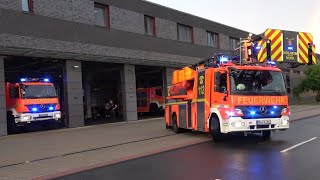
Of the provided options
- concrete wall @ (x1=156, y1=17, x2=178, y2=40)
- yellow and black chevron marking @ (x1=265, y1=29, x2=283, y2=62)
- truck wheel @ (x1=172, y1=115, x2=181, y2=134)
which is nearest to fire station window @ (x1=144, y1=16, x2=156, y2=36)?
concrete wall @ (x1=156, y1=17, x2=178, y2=40)

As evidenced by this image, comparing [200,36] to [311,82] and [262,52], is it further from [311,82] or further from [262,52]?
[262,52]

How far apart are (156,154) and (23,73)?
24.1 metres

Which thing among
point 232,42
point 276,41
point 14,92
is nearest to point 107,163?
point 276,41

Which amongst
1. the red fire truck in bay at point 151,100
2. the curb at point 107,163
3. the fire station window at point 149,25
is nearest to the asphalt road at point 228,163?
the curb at point 107,163

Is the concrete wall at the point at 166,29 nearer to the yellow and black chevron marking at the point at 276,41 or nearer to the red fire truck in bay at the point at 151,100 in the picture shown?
the red fire truck in bay at the point at 151,100

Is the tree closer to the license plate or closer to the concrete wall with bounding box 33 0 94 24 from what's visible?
the concrete wall with bounding box 33 0 94 24

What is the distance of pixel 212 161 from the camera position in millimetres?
11234

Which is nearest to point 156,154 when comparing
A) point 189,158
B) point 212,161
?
point 189,158

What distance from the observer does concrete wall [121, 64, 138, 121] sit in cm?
2977

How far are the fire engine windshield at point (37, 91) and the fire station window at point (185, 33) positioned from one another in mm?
13994

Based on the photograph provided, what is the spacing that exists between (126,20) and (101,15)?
205 cm

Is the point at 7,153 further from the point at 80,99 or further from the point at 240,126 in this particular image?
the point at 80,99

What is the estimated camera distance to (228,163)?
10.7m

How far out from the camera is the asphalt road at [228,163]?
928 cm
